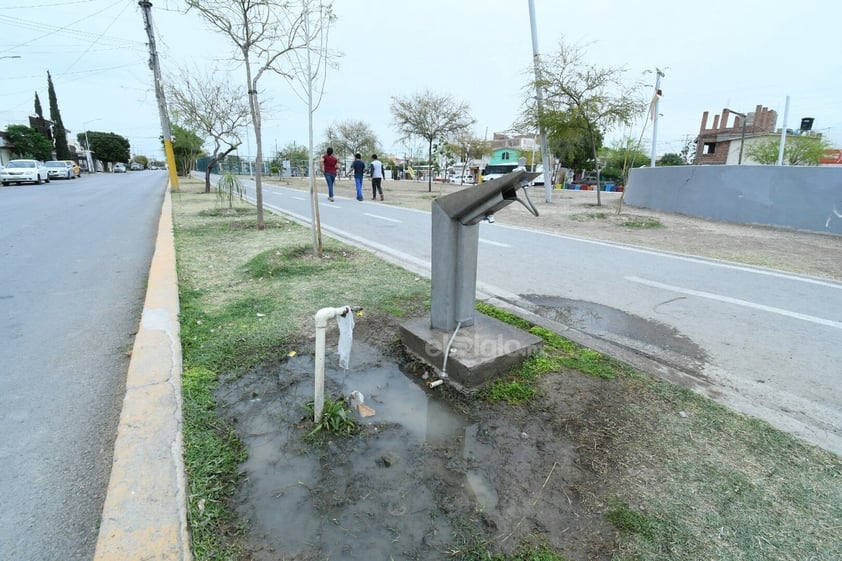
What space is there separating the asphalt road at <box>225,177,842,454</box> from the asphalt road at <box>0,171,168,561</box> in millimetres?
3265

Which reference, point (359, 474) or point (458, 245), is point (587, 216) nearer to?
point (458, 245)

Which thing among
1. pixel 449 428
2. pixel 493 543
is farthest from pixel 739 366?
pixel 493 543

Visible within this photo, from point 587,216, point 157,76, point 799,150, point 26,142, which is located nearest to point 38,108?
point 26,142

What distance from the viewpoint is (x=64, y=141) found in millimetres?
54906

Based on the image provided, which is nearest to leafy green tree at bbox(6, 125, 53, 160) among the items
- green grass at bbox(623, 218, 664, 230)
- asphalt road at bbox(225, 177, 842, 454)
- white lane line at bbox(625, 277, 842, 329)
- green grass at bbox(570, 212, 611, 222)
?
asphalt road at bbox(225, 177, 842, 454)

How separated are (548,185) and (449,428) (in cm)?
1704

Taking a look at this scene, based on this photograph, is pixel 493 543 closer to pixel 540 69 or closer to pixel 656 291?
pixel 656 291

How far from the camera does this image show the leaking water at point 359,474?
1.55 meters

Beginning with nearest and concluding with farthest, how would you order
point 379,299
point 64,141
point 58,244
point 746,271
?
1. point 379,299
2. point 746,271
3. point 58,244
4. point 64,141

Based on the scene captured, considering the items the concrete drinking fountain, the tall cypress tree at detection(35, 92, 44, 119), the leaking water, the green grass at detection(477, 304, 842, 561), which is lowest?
the leaking water

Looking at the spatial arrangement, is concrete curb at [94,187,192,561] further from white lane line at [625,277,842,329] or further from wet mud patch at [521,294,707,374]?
white lane line at [625,277,842,329]

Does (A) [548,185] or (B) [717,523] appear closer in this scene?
(B) [717,523]

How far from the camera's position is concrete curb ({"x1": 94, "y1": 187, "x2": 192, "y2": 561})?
1.45 meters

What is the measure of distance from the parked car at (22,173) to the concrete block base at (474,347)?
108 ft
